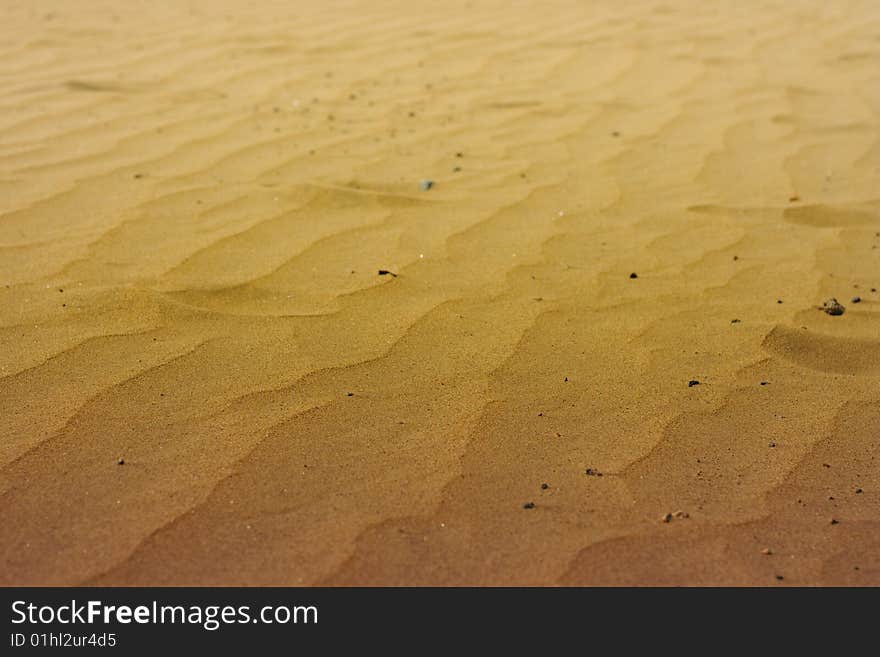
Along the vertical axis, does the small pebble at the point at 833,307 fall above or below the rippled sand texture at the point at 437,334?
below

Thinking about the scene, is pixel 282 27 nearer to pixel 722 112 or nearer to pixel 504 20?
pixel 504 20

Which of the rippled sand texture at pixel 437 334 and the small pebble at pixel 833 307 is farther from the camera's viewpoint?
the small pebble at pixel 833 307

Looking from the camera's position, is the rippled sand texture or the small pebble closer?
the rippled sand texture

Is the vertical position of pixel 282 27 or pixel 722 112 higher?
pixel 282 27

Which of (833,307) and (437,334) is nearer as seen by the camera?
(437,334)

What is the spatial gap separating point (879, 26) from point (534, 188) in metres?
3.83

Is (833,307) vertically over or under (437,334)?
under

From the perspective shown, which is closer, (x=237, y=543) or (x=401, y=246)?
(x=237, y=543)

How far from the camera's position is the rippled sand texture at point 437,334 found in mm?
1623

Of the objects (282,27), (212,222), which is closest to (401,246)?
(212,222)

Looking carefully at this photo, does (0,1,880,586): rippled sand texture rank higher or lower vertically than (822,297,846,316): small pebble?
higher

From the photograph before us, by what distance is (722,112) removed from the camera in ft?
14.6

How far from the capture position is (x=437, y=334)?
2.31 metres

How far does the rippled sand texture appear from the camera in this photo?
1623 mm
